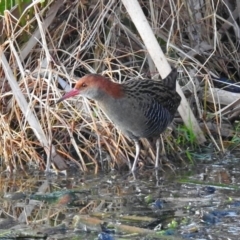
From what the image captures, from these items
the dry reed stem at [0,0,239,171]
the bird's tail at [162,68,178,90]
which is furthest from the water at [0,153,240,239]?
the bird's tail at [162,68,178,90]

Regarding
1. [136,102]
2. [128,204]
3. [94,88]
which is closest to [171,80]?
[136,102]

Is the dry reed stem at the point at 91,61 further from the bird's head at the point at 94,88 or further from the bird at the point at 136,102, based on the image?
the bird's head at the point at 94,88

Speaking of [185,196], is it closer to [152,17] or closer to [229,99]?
[229,99]

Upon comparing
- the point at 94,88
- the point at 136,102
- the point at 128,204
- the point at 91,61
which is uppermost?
the point at 91,61

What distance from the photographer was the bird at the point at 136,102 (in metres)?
5.97

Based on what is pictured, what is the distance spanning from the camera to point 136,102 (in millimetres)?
6133

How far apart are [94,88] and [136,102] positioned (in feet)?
1.23

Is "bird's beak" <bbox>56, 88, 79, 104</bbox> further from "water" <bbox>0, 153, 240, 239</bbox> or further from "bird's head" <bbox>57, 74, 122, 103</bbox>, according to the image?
"water" <bbox>0, 153, 240, 239</bbox>

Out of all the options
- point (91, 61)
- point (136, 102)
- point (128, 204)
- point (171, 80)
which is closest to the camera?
point (128, 204)

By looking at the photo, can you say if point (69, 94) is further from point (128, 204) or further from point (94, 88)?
point (128, 204)

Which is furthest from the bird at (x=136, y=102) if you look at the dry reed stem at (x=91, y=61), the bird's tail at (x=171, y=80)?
the dry reed stem at (x=91, y=61)

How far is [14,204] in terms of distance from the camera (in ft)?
17.0

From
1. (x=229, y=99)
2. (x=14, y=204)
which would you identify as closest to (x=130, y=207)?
(x=14, y=204)

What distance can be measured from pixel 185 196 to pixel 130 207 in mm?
395
